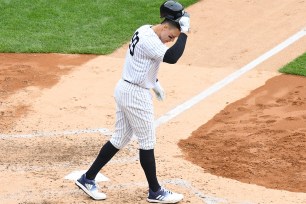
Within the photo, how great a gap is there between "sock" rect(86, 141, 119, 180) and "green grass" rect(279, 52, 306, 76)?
509 cm

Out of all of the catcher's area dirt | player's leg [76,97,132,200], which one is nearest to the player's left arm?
player's leg [76,97,132,200]

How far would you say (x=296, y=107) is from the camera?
36.0 ft

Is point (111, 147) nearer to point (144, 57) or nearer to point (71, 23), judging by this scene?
point (144, 57)

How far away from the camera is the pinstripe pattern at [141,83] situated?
7723 millimetres

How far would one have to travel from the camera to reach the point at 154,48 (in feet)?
25.2

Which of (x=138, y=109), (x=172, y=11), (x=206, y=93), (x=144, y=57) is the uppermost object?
(x=172, y=11)

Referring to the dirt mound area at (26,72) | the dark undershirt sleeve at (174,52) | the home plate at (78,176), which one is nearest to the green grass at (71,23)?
the dirt mound area at (26,72)

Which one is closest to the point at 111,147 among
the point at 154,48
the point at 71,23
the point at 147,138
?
the point at 147,138

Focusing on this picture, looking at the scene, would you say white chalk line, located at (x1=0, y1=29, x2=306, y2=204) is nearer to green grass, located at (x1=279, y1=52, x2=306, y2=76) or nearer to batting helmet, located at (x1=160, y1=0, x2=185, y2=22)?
green grass, located at (x1=279, y1=52, x2=306, y2=76)

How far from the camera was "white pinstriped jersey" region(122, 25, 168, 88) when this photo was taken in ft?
25.2

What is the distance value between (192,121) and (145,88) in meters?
2.89

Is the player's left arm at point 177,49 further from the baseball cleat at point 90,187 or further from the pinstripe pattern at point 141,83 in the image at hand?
the baseball cleat at point 90,187

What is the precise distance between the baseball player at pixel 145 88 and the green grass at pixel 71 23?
5.83 meters

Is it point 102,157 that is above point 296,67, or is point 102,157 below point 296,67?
above
